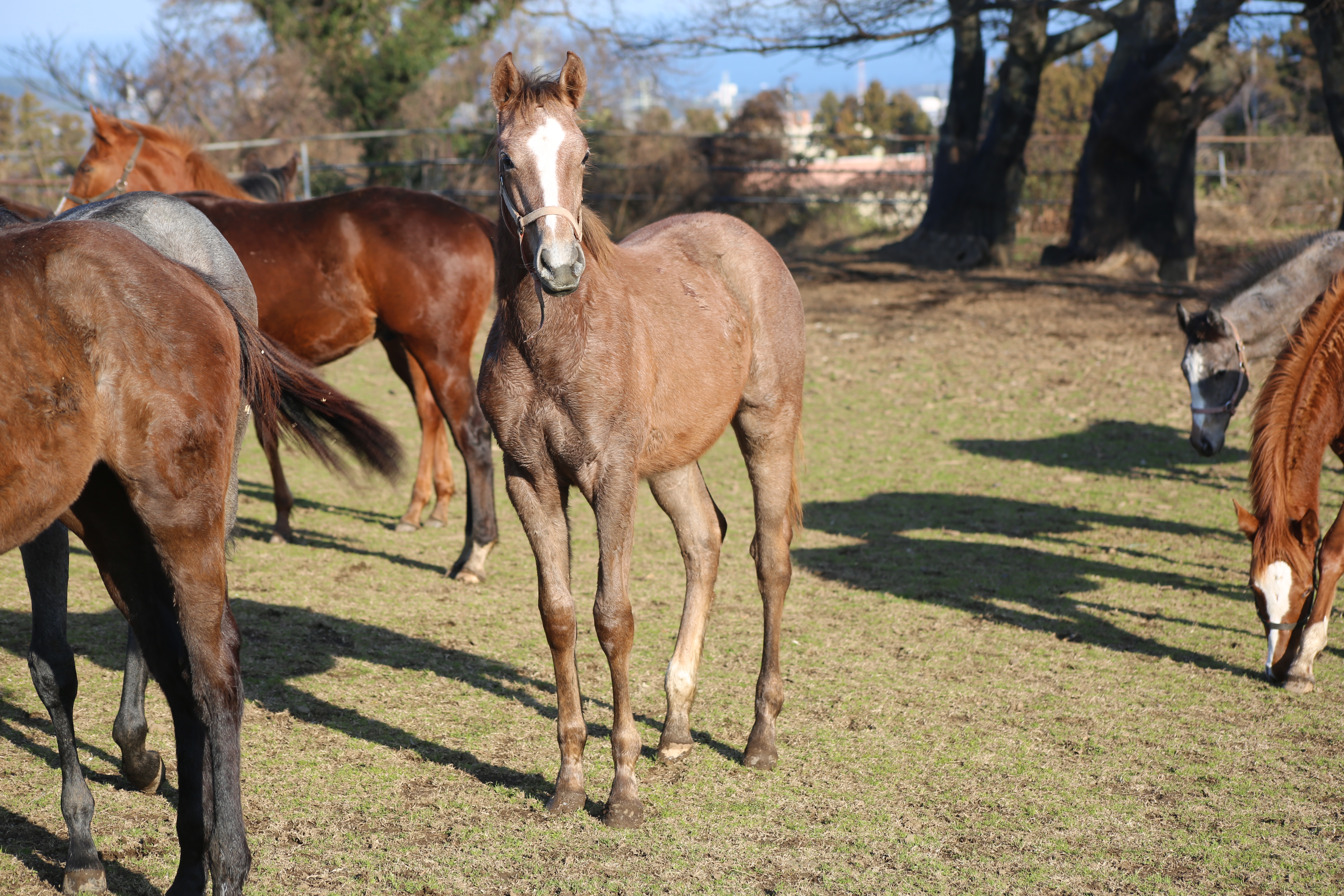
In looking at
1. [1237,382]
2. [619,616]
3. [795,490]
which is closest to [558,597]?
[619,616]

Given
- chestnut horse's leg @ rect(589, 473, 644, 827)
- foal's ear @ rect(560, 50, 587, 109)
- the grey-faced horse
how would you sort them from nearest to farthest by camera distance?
foal's ear @ rect(560, 50, 587, 109), chestnut horse's leg @ rect(589, 473, 644, 827), the grey-faced horse

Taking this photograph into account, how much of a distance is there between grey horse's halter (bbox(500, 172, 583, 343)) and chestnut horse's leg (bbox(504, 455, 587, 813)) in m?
0.46

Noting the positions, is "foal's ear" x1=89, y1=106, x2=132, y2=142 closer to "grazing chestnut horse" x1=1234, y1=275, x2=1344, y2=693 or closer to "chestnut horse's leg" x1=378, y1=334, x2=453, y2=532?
"chestnut horse's leg" x1=378, y1=334, x2=453, y2=532

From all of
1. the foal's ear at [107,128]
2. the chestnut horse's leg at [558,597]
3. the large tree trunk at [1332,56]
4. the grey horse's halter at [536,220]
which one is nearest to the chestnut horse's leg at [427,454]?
the foal's ear at [107,128]

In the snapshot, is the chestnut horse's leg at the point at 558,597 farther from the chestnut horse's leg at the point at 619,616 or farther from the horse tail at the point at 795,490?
the horse tail at the point at 795,490

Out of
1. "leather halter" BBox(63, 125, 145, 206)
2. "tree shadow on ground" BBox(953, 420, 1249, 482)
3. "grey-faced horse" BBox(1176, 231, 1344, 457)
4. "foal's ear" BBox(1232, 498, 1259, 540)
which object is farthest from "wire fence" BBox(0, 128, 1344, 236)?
"foal's ear" BBox(1232, 498, 1259, 540)

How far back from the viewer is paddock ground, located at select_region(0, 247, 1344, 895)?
9.49 feet

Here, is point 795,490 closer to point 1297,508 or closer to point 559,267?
point 559,267

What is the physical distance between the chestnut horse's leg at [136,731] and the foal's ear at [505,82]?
193 centimetres

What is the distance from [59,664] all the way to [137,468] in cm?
92

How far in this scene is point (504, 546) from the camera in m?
6.23

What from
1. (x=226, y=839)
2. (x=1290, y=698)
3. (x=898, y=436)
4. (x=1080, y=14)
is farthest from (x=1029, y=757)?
(x=1080, y=14)

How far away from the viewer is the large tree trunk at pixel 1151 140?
13586 mm

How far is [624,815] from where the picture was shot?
3.10 metres
